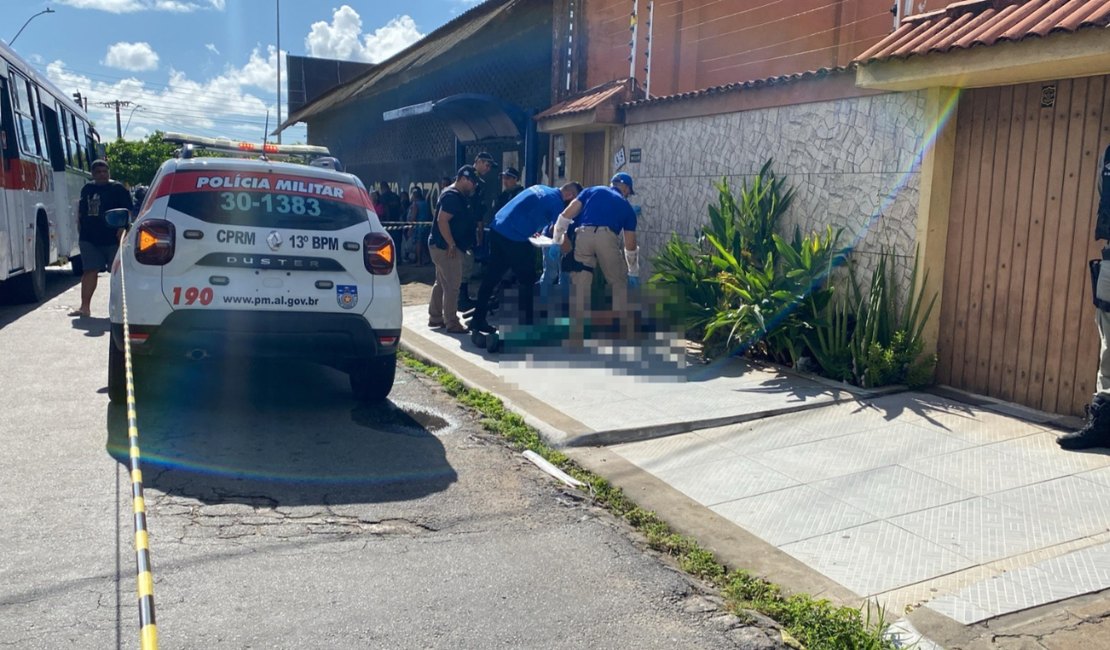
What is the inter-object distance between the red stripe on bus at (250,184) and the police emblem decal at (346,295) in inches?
23.8

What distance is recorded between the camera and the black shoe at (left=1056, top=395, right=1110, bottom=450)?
537cm

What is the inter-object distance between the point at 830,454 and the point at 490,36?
41.4ft

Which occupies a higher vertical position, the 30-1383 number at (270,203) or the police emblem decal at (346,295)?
the 30-1383 number at (270,203)

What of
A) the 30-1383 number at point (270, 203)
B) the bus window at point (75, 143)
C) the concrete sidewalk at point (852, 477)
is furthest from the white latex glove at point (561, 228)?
the bus window at point (75, 143)

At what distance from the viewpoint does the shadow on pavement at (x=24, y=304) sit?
34.5 feet

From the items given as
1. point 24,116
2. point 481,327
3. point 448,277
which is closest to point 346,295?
point 481,327

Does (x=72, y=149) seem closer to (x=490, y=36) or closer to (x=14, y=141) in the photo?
(x=14, y=141)

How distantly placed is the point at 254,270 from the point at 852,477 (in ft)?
12.2

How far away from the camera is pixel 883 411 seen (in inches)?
254

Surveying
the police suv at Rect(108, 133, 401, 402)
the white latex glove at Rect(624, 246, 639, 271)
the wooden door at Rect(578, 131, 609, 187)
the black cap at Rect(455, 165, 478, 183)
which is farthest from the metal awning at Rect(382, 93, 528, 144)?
the police suv at Rect(108, 133, 401, 402)

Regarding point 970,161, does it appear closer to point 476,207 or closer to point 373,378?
point 373,378

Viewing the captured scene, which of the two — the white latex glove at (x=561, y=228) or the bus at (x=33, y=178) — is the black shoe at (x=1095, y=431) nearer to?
the white latex glove at (x=561, y=228)

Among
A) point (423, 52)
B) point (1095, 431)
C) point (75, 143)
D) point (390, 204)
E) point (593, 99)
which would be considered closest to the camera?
point (1095, 431)

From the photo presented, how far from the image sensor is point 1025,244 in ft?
20.9
